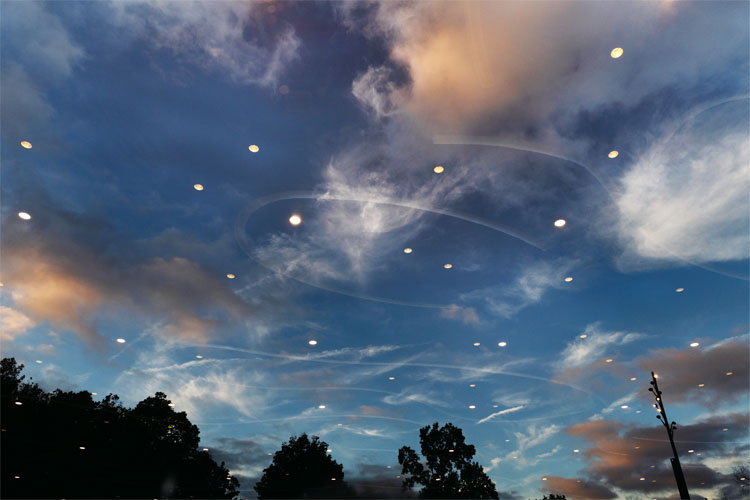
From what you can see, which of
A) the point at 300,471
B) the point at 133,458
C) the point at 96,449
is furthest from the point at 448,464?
the point at 96,449

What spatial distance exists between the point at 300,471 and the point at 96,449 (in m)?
12.7

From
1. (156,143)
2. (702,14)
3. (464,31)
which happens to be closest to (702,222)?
(702,14)

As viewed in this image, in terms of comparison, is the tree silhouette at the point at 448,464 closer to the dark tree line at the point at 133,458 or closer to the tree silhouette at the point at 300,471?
the dark tree line at the point at 133,458

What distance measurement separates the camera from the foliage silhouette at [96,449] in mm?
16203

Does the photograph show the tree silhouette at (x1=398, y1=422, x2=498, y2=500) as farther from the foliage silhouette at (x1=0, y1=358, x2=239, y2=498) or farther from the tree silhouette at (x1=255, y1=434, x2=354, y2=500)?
the foliage silhouette at (x1=0, y1=358, x2=239, y2=498)

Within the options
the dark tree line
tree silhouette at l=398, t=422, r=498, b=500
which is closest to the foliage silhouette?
the dark tree line

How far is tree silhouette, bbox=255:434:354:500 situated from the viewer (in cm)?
2692

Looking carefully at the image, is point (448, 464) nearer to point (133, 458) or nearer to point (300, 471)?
point (300, 471)

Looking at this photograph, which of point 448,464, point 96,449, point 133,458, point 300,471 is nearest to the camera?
point 96,449

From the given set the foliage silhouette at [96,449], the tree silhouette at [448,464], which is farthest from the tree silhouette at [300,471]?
the tree silhouette at [448,464]

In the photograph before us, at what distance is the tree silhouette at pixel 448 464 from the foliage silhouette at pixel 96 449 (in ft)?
33.1

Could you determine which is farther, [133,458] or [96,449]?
[133,458]

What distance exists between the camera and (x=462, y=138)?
9.91 m

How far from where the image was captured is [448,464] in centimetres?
2303
